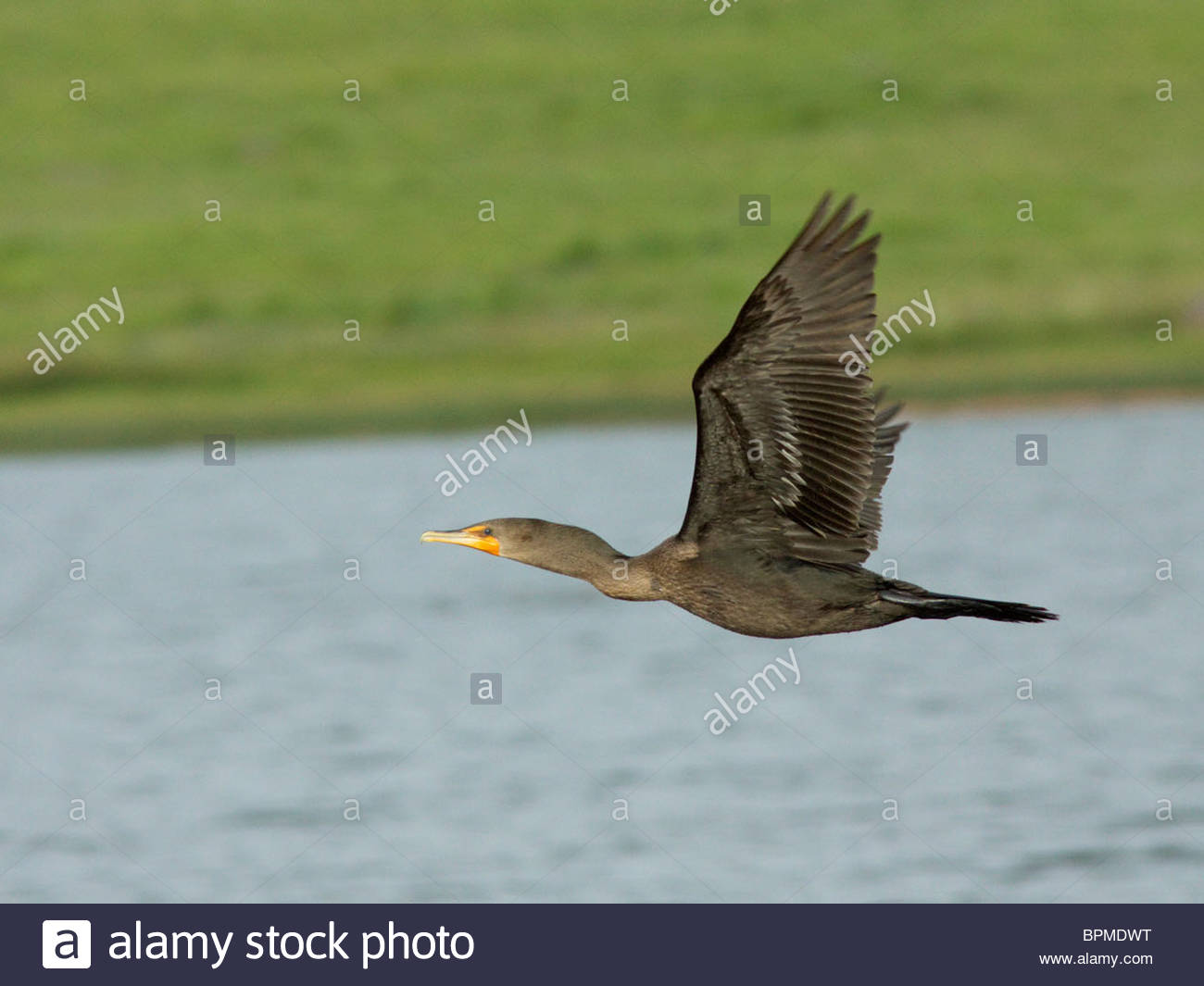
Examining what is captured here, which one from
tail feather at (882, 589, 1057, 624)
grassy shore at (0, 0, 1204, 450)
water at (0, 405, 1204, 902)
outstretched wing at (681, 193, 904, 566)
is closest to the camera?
tail feather at (882, 589, 1057, 624)

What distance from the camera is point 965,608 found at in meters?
9.40

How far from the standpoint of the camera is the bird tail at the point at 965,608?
367 inches

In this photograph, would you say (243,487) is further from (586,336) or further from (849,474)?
(849,474)

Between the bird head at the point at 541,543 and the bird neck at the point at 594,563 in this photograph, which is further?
the bird head at the point at 541,543

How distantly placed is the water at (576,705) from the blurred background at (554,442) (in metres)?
0.06

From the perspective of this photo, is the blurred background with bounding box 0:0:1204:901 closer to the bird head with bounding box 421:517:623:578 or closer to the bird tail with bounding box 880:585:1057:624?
the bird head with bounding box 421:517:623:578

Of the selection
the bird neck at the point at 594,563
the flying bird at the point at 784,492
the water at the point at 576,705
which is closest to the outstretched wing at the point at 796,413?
the flying bird at the point at 784,492

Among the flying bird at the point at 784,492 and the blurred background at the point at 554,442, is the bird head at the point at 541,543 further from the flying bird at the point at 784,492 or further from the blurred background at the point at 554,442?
the blurred background at the point at 554,442

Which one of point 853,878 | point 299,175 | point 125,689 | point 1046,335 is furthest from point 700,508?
point 299,175

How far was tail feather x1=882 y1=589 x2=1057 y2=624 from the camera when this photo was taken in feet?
30.6

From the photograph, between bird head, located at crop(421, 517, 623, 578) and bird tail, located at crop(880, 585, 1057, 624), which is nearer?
bird tail, located at crop(880, 585, 1057, 624)

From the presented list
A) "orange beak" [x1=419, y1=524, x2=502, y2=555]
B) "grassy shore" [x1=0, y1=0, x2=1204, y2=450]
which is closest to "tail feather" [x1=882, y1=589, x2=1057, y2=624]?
"orange beak" [x1=419, y1=524, x2=502, y2=555]

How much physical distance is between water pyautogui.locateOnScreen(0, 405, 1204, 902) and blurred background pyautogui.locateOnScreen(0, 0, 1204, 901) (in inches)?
2.3

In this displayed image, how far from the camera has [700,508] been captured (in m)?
9.80
